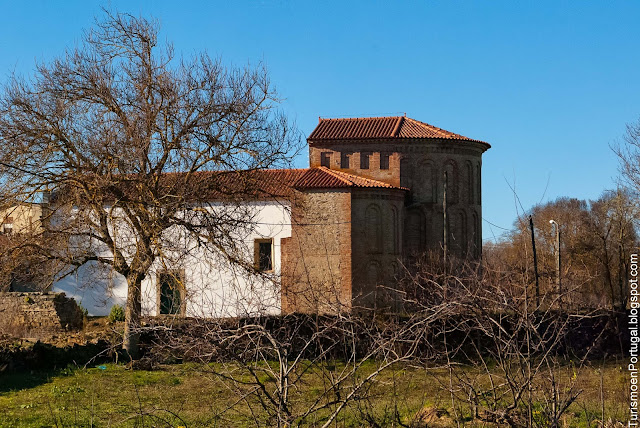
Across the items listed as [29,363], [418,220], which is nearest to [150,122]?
[29,363]

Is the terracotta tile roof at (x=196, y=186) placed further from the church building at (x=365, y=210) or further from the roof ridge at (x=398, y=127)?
the roof ridge at (x=398, y=127)

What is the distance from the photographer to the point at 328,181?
33.1 metres

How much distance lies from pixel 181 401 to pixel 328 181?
21.1m

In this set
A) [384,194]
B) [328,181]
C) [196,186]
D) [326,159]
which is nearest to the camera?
[196,186]

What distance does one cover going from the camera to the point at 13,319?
23.0m

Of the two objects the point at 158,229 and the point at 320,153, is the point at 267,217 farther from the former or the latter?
the point at 158,229

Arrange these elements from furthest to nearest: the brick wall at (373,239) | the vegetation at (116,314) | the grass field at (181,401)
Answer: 1. the brick wall at (373,239)
2. the vegetation at (116,314)
3. the grass field at (181,401)

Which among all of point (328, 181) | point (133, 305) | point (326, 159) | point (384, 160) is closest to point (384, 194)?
point (328, 181)

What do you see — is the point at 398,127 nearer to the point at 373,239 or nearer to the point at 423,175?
the point at 423,175

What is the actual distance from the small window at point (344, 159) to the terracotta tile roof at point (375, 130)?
0.90 metres

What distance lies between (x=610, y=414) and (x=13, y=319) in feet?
62.2

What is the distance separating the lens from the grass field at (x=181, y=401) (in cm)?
975

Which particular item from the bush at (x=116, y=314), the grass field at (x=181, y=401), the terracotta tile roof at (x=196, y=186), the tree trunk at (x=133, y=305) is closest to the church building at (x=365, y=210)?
the bush at (x=116, y=314)

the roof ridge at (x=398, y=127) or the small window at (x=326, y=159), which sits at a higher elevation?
the roof ridge at (x=398, y=127)
